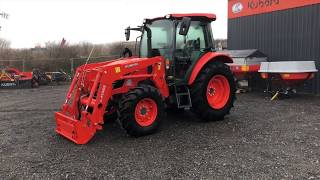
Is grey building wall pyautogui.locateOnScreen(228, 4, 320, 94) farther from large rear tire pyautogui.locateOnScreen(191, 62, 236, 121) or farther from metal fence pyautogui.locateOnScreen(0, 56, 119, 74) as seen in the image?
metal fence pyautogui.locateOnScreen(0, 56, 119, 74)

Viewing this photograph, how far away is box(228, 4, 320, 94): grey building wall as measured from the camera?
38.3 feet

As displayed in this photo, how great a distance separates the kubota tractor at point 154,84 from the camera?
6293mm

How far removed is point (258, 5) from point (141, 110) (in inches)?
350

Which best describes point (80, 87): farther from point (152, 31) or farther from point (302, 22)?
point (302, 22)

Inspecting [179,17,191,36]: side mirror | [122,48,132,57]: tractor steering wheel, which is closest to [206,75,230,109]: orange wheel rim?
[179,17,191,36]: side mirror

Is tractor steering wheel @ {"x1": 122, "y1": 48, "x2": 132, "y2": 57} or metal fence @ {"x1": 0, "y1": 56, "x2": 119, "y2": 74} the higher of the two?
tractor steering wheel @ {"x1": 122, "y1": 48, "x2": 132, "y2": 57}

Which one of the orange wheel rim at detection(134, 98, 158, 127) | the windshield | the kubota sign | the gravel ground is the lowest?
the gravel ground

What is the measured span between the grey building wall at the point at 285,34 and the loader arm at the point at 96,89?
6573 millimetres

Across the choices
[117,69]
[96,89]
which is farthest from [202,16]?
[96,89]

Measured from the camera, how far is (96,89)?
6371 millimetres

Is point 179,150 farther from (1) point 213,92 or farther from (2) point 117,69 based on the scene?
(1) point 213,92

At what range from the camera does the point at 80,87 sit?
688 cm

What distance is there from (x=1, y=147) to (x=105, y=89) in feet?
6.61

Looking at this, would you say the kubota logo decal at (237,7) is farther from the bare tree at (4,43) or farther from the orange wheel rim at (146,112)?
the bare tree at (4,43)
